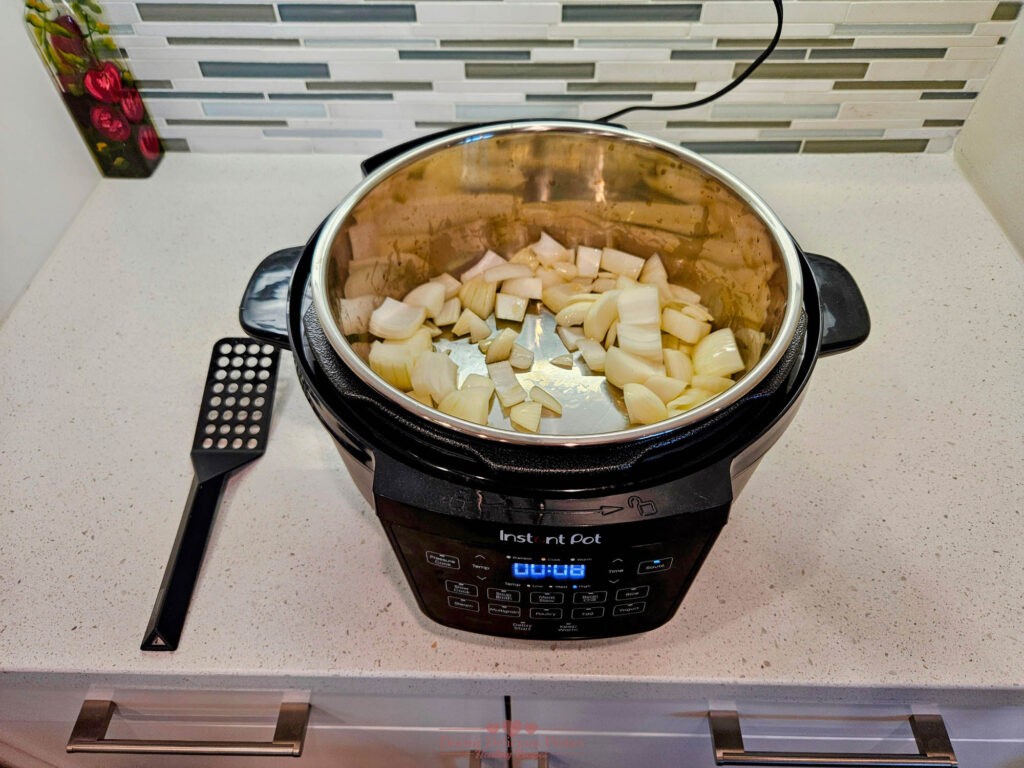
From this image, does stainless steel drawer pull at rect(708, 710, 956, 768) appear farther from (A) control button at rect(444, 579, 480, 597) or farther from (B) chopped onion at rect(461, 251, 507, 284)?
(B) chopped onion at rect(461, 251, 507, 284)

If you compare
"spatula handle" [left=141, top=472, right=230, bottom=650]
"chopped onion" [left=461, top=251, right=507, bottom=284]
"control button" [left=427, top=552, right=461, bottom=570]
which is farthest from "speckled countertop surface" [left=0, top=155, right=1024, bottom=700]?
"chopped onion" [left=461, top=251, right=507, bottom=284]

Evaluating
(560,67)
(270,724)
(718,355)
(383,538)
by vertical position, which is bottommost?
(270,724)

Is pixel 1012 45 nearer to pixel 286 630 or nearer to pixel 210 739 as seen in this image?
pixel 286 630

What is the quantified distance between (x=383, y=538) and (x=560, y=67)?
25.0 inches

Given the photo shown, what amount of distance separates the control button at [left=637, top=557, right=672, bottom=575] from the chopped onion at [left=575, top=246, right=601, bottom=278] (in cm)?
38

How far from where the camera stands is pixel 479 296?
0.76 meters

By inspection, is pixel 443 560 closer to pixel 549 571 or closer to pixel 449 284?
pixel 549 571

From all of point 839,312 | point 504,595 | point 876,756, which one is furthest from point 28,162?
point 876,756

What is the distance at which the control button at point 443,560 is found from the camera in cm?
49

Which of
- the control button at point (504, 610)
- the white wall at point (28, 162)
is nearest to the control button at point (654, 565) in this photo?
the control button at point (504, 610)

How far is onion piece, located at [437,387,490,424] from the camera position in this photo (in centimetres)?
62

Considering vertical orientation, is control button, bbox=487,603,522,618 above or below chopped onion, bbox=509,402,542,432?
below

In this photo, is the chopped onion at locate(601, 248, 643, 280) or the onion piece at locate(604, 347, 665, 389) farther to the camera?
the chopped onion at locate(601, 248, 643, 280)

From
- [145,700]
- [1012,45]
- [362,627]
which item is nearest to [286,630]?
[362,627]
